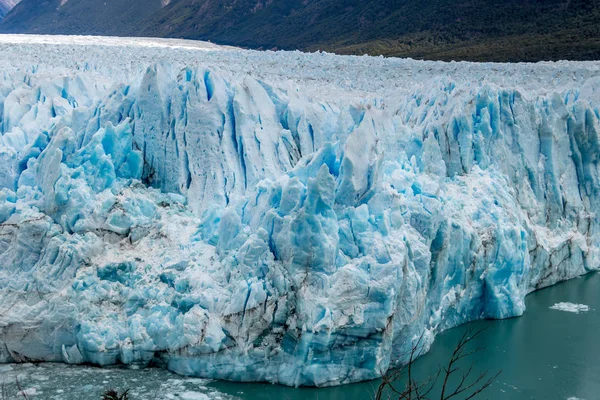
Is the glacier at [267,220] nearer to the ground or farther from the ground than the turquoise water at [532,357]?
farther from the ground

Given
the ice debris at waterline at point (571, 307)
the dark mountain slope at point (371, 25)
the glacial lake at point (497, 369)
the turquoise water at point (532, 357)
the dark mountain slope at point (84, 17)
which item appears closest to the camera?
the glacial lake at point (497, 369)

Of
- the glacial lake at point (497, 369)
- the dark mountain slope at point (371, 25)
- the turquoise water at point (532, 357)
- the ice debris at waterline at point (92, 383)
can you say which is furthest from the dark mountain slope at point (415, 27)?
the ice debris at waterline at point (92, 383)

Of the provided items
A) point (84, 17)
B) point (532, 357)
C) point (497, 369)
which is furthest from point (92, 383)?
point (84, 17)

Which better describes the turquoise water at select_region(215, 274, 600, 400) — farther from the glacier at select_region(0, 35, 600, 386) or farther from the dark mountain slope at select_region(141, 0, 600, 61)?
the dark mountain slope at select_region(141, 0, 600, 61)

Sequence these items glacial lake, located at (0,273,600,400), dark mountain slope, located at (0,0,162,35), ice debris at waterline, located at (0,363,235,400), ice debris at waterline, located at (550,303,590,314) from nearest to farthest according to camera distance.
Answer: ice debris at waterline, located at (0,363,235,400) → glacial lake, located at (0,273,600,400) → ice debris at waterline, located at (550,303,590,314) → dark mountain slope, located at (0,0,162,35)

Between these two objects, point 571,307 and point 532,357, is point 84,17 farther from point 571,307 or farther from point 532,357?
point 532,357

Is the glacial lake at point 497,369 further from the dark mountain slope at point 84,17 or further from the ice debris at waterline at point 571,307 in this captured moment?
the dark mountain slope at point 84,17

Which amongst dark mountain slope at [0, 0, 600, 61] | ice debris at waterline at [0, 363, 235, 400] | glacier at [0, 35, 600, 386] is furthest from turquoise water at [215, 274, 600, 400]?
dark mountain slope at [0, 0, 600, 61]
